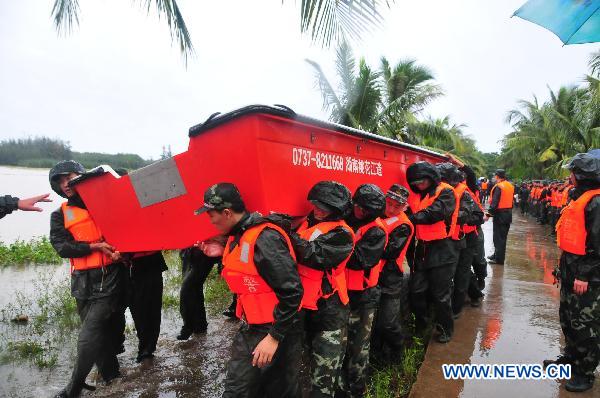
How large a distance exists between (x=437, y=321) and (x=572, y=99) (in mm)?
23445

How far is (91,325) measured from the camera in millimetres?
3098

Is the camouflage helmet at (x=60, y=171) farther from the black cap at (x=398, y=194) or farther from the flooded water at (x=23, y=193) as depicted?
the flooded water at (x=23, y=193)

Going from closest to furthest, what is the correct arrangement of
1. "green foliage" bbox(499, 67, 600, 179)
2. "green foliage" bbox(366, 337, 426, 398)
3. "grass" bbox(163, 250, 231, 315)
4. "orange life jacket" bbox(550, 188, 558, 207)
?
1. "green foliage" bbox(366, 337, 426, 398)
2. "grass" bbox(163, 250, 231, 315)
3. "orange life jacket" bbox(550, 188, 558, 207)
4. "green foliage" bbox(499, 67, 600, 179)

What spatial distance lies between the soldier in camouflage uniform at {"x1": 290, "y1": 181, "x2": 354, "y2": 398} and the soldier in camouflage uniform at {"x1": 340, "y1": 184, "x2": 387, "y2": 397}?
0.97 feet

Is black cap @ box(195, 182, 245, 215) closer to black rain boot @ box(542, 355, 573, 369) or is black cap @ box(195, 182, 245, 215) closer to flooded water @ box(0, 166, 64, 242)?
black rain boot @ box(542, 355, 573, 369)

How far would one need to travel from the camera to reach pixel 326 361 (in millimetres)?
2537

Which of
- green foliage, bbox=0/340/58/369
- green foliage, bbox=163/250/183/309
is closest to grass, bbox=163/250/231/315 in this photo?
green foliage, bbox=163/250/183/309

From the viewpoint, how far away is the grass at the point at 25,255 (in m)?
8.27

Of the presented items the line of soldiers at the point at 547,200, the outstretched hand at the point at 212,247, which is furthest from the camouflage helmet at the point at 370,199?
the line of soldiers at the point at 547,200

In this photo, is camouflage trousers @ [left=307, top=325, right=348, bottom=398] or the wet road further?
the wet road

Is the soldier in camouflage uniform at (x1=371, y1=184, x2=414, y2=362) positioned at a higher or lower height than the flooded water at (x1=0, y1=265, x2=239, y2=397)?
higher

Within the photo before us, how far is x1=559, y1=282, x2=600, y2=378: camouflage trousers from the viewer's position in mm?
2990

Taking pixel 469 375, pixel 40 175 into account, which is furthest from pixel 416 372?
pixel 40 175

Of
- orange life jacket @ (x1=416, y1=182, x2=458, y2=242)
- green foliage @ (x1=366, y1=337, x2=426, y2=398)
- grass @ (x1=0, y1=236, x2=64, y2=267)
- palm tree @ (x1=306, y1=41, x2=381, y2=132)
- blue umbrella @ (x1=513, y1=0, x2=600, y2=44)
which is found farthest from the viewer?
palm tree @ (x1=306, y1=41, x2=381, y2=132)
